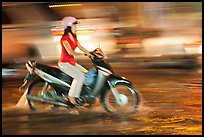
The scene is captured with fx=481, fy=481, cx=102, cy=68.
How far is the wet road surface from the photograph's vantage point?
19.8 feet

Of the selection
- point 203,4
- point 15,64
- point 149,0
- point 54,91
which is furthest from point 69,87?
point 203,4

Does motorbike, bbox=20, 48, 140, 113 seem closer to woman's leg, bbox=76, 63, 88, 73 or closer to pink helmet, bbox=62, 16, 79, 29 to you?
woman's leg, bbox=76, 63, 88, 73

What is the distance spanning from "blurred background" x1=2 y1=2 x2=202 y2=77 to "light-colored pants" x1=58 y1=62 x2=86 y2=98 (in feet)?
0.40

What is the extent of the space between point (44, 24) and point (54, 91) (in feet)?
3.19

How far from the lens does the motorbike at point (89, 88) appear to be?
21.0ft

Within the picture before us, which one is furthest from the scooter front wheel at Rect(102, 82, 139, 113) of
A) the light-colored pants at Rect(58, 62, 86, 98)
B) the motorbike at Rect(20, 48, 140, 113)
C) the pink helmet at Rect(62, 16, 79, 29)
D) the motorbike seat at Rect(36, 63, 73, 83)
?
the pink helmet at Rect(62, 16, 79, 29)

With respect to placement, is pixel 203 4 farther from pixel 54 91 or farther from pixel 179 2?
pixel 54 91

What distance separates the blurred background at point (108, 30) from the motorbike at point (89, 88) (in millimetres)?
199

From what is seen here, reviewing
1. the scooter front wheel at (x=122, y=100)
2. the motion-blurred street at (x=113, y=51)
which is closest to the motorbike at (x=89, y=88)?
the scooter front wheel at (x=122, y=100)

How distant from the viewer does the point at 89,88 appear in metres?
6.47

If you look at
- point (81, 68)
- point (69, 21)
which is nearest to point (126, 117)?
point (81, 68)

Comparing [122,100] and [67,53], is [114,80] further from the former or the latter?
[67,53]

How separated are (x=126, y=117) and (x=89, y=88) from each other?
2.07ft

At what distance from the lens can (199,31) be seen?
7051 millimetres
